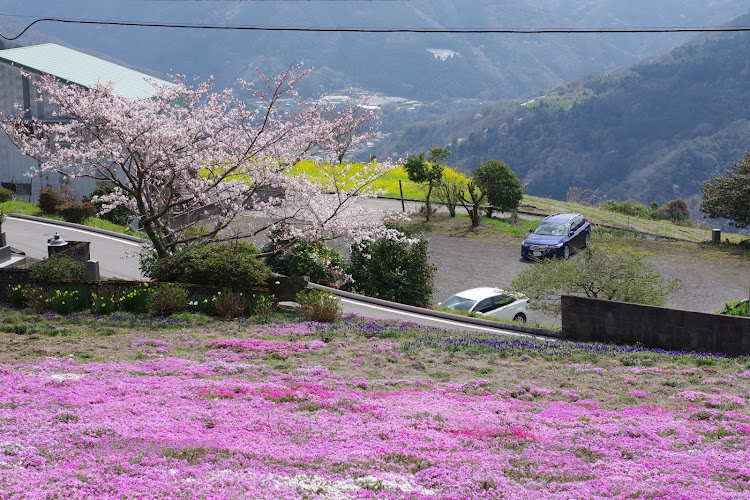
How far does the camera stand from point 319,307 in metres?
16.4

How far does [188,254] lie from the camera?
670 inches

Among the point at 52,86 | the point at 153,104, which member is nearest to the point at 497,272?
the point at 153,104

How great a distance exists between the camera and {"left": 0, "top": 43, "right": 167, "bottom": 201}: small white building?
39.5 m

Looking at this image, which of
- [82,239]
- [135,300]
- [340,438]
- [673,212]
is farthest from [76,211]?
[673,212]

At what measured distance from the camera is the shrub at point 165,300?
16109mm

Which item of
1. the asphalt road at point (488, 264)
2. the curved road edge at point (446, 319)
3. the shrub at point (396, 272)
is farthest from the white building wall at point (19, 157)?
the curved road edge at point (446, 319)

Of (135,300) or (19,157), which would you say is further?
(19,157)

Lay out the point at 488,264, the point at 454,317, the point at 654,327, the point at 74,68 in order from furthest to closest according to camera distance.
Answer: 1. the point at 74,68
2. the point at 488,264
3. the point at 454,317
4. the point at 654,327

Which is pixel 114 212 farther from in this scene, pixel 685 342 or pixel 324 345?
pixel 685 342

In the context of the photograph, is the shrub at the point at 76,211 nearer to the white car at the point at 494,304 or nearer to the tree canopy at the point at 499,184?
the white car at the point at 494,304

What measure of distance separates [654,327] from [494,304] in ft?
19.2

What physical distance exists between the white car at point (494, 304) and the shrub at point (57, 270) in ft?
31.1

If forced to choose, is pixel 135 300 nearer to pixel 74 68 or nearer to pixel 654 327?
pixel 654 327

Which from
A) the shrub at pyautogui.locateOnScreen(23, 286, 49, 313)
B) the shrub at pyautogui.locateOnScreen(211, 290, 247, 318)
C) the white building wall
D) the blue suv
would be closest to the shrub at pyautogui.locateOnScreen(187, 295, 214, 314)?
the shrub at pyautogui.locateOnScreen(211, 290, 247, 318)
